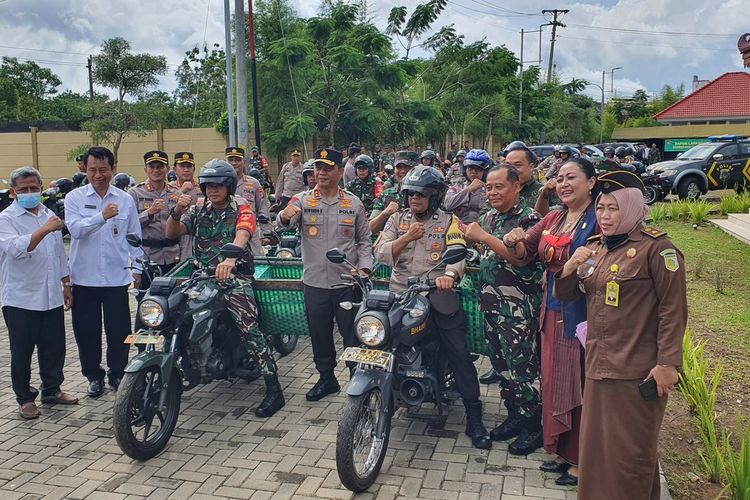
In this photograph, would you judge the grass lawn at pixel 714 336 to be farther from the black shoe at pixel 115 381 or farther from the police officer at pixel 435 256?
the black shoe at pixel 115 381

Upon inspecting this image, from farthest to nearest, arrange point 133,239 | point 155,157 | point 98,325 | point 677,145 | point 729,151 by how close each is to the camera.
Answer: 1. point 677,145
2. point 729,151
3. point 155,157
4. point 98,325
5. point 133,239

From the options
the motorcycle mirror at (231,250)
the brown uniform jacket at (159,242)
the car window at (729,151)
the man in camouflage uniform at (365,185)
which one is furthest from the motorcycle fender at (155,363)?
the car window at (729,151)

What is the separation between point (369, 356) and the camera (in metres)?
3.87

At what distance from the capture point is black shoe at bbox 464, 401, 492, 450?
4.30m

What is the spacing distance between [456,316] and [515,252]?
0.68m

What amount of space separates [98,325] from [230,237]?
4.62ft

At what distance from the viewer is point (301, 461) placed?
4.16 meters

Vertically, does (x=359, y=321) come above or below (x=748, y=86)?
below

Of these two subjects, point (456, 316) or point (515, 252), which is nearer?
point (515, 252)

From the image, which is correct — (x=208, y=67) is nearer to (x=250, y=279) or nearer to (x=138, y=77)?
(x=138, y=77)

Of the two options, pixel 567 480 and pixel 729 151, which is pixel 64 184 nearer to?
pixel 567 480

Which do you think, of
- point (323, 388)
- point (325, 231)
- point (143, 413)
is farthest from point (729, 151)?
point (143, 413)

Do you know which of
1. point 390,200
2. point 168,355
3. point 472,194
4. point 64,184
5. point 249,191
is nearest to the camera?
point 168,355

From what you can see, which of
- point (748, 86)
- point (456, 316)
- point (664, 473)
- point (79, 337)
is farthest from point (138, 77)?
point (748, 86)
